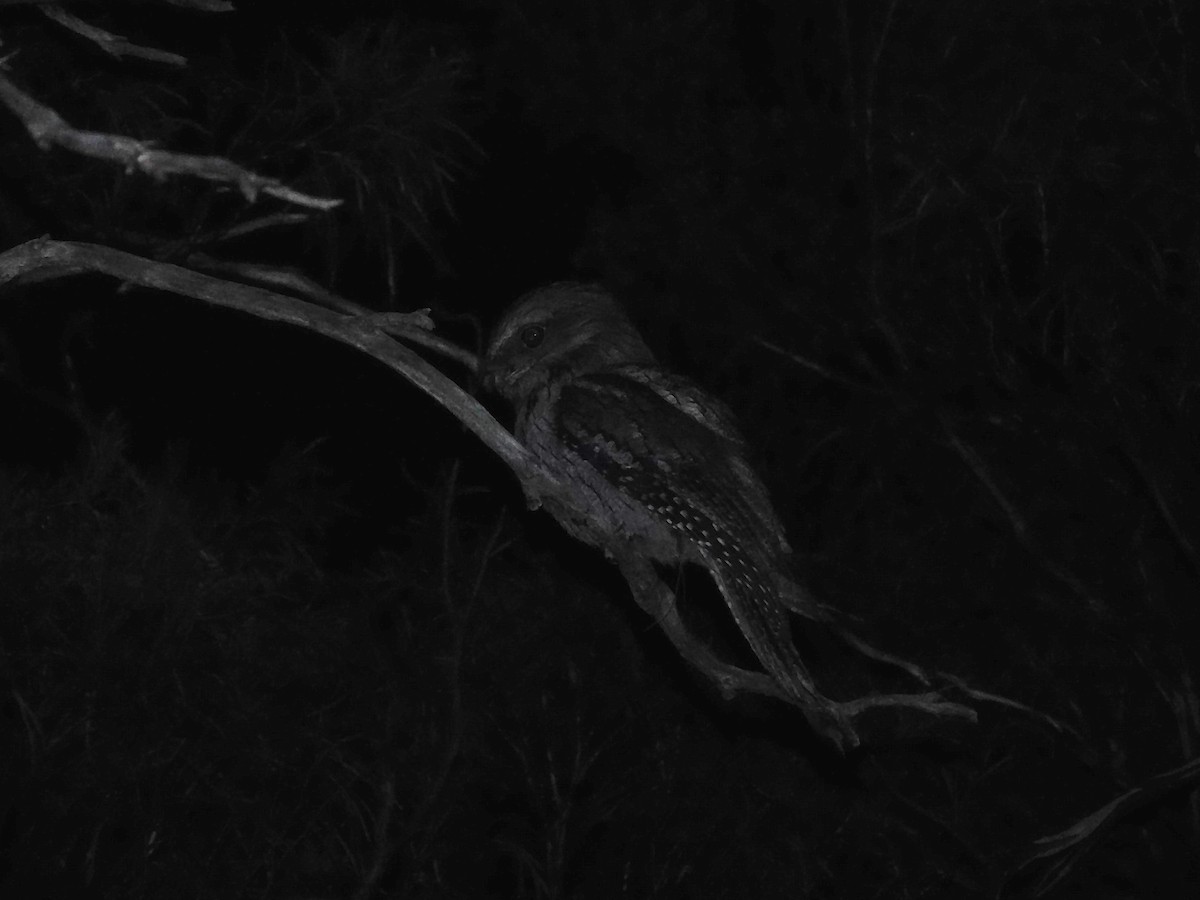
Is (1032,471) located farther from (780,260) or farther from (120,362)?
(120,362)

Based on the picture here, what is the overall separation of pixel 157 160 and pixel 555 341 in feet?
5.30

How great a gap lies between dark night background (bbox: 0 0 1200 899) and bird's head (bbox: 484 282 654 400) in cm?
108

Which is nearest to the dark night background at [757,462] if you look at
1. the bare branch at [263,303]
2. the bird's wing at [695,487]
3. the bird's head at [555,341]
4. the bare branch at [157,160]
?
the bird's head at [555,341]

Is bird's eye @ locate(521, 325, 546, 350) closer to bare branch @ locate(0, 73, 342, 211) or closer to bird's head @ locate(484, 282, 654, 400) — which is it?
bird's head @ locate(484, 282, 654, 400)

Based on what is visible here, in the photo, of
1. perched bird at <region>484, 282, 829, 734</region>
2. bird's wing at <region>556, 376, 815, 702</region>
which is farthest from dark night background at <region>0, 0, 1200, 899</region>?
bird's wing at <region>556, 376, 815, 702</region>

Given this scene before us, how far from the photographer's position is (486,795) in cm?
699

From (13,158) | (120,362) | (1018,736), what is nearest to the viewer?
(13,158)

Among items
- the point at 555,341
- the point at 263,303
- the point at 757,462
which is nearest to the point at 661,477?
the point at 555,341

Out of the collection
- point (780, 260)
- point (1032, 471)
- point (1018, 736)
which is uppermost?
point (780, 260)

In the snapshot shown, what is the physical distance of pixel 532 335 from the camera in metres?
4.25

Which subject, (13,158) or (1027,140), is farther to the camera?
(1027,140)

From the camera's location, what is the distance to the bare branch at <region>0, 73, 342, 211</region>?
274 cm

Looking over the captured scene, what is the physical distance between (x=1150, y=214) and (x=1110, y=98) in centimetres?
47


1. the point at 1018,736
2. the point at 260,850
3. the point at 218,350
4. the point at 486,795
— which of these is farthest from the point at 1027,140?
the point at 260,850
